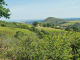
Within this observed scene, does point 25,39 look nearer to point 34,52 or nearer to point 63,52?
point 34,52

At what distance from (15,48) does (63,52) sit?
375cm

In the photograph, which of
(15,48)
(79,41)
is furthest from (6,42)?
(79,41)

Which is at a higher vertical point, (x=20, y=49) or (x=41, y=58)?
(x=20, y=49)

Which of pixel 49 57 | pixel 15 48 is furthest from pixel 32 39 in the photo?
pixel 49 57

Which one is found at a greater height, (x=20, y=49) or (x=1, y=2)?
(x=1, y=2)

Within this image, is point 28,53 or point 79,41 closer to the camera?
point 28,53

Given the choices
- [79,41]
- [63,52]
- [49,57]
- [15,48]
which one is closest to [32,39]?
[15,48]

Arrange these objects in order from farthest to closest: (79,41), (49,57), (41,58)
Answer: (79,41) < (49,57) < (41,58)

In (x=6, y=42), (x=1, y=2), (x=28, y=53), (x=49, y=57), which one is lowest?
(x=49, y=57)

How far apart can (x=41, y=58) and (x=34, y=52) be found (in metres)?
0.66

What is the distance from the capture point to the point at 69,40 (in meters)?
7.84

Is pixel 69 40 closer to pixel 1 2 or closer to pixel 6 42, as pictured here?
pixel 6 42

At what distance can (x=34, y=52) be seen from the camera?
21.2 ft

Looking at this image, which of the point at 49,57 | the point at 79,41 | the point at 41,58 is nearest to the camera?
the point at 41,58
